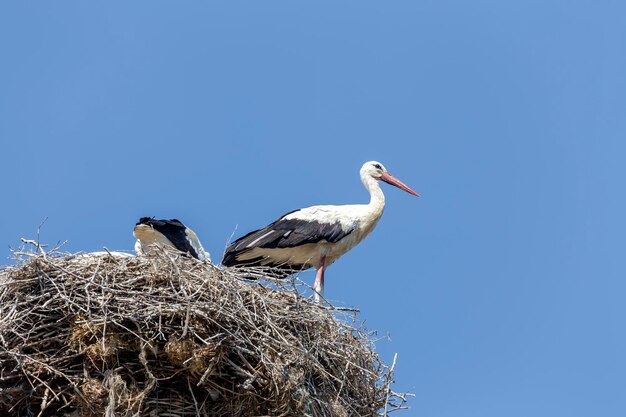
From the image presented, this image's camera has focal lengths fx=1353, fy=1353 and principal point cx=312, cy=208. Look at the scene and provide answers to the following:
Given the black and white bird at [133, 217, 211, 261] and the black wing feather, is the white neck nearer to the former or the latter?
the black wing feather

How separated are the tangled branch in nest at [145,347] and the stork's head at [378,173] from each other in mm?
4899

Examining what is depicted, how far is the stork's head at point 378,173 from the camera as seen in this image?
12.6 metres

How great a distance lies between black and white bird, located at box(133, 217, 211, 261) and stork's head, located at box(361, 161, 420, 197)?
115 inches

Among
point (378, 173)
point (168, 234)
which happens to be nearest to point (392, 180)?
point (378, 173)

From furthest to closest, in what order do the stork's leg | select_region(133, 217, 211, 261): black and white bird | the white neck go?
the white neck
the stork's leg
select_region(133, 217, 211, 261): black and white bird

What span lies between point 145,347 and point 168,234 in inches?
100

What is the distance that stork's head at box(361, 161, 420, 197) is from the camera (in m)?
12.6

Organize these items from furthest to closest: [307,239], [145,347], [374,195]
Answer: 1. [374,195]
2. [307,239]
3. [145,347]

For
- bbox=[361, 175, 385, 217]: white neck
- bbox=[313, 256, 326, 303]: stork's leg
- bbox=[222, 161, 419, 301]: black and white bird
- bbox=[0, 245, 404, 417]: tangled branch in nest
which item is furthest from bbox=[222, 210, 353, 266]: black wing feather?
bbox=[0, 245, 404, 417]: tangled branch in nest

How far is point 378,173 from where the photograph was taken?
1267 centimetres

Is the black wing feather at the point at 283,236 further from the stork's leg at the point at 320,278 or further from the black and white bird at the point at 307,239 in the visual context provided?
the stork's leg at the point at 320,278

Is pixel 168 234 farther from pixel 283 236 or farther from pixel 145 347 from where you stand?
pixel 145 347

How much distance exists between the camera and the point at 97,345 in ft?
24.2

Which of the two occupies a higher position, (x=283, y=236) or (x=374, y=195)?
(x=374, y=195)
